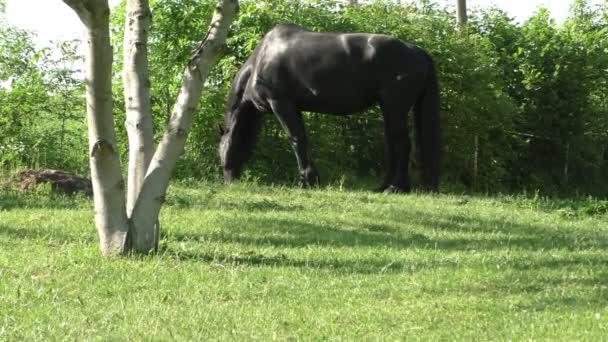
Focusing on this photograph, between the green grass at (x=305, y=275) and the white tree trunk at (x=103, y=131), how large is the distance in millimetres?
281

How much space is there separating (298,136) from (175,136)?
698 cm

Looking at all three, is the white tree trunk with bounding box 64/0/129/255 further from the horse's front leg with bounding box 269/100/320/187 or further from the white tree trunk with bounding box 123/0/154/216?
the horse's front leg with bounding box 269/100/320/187

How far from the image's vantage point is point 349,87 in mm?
14430

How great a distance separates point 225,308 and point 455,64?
11.8 metres

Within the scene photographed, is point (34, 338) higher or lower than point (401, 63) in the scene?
lower

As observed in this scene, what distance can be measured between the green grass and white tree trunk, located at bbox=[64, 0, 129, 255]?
28cm

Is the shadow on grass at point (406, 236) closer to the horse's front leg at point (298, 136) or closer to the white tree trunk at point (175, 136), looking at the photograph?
the white tree trunk at point (175, 136)

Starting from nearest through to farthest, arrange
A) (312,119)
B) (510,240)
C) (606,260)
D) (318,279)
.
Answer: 1. (318,279)
2. (606,260)
3. (510,240)
4. (312,119)

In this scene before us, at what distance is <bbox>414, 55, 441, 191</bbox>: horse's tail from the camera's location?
14.3 m

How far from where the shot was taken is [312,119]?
16547 mm

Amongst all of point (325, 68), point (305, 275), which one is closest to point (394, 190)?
point (325, 68)

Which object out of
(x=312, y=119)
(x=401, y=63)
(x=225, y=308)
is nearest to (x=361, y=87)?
(x=401, y=63)

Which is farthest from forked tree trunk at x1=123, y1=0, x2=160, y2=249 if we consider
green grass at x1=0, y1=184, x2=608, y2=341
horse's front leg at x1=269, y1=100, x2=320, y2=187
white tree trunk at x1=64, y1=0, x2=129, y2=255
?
horse's front leg at x1=269, y1=100, x2=320, y2=187

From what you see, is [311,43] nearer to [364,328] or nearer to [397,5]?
[397,5]
